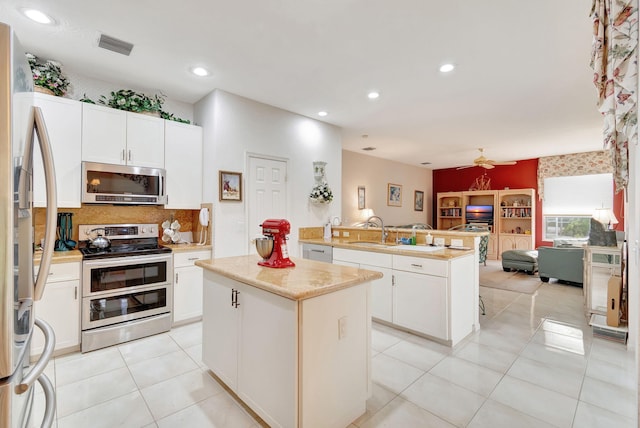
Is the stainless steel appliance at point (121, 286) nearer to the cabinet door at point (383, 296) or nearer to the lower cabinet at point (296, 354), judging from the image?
the lower cabinet at point (296, 354)

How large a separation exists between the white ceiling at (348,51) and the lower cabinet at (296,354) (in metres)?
1.94

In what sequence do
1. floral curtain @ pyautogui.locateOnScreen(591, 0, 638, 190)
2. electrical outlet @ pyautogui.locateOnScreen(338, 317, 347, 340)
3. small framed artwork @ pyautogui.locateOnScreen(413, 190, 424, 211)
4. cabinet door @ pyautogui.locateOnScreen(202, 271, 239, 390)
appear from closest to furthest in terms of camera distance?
1. floral curtain @ pyautogui.locateOnScreen(591, 0, 638, 190)
2. electrical outlet @ pyautogui.locateOnScreen(338, 317, 347, 340)
3. cabinet door @ pyautogui.locateOnScreen(202, 271, 239, 390)
4. small framed artwork @ pyautogui.locateOnScreen(413, 190, 424, 211)

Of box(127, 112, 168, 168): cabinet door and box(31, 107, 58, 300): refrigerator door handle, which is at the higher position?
box(127, 112, 168, 168): cabinet door

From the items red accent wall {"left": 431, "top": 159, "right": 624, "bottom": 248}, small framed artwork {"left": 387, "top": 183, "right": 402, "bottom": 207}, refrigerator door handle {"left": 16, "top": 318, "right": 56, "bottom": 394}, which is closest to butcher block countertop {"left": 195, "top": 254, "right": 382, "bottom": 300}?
refrigerator door handle {"left": 16, "top": 318, "right": 56, "bottom": 394}

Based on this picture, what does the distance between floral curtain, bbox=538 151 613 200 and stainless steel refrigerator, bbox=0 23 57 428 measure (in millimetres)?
8822

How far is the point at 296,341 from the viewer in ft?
4.81

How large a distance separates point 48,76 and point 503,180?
30.3 ft

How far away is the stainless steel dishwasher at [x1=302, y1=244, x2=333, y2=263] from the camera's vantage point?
3.80 m

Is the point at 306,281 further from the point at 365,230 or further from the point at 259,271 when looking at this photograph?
the point at 365,230

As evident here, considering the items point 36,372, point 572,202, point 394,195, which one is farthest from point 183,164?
point 572,202

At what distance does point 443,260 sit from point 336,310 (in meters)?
1.49

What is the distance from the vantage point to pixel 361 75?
307 cm

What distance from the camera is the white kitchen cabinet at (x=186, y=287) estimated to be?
3195 millimetres

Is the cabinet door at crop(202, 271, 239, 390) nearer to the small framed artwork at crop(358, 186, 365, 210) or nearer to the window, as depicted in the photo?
the small framed artwork at crop(358, 186, 365, 210)
